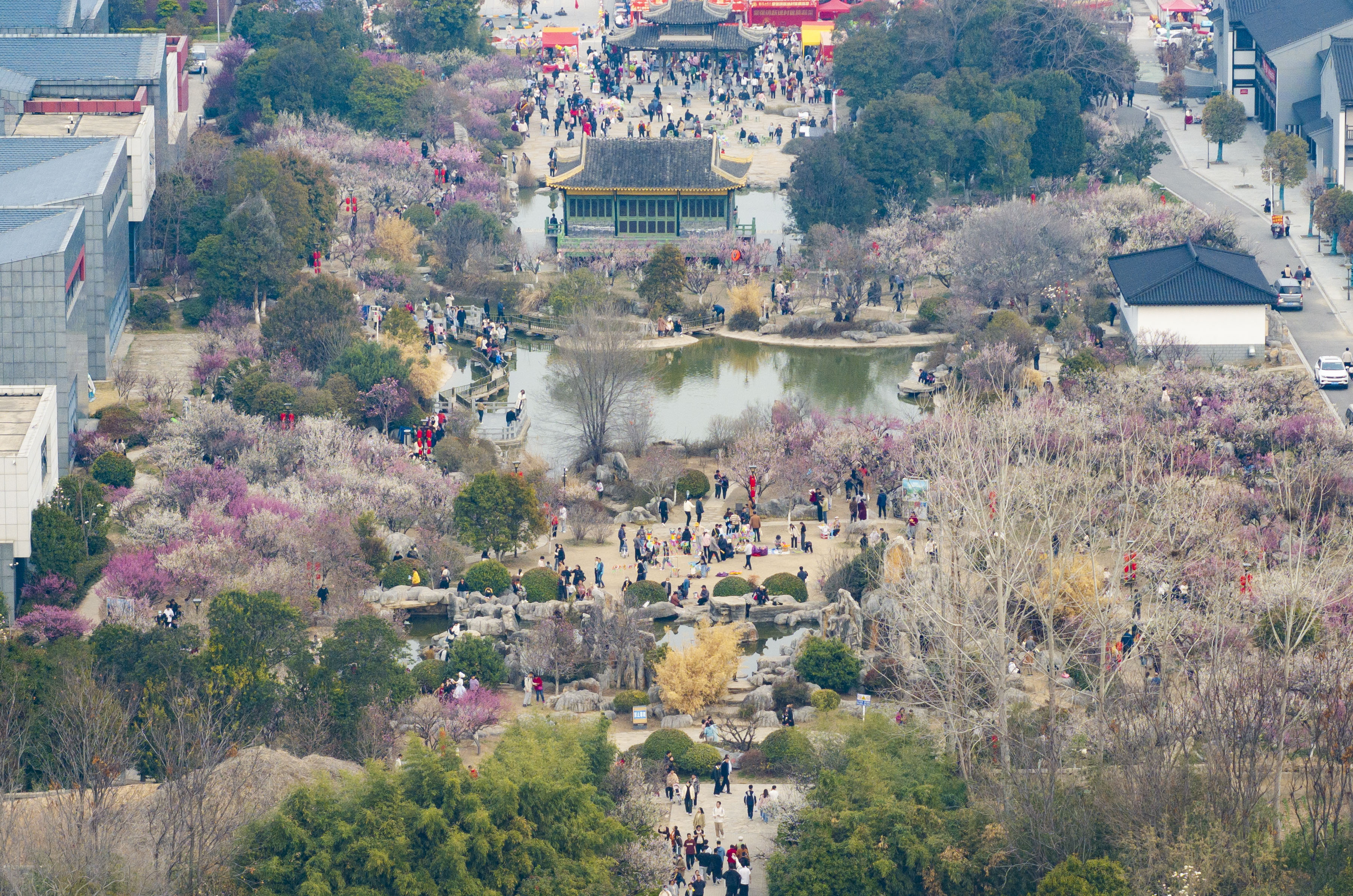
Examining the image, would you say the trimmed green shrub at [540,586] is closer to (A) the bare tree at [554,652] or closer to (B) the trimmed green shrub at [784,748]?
(A) the bare tree at [554,652]

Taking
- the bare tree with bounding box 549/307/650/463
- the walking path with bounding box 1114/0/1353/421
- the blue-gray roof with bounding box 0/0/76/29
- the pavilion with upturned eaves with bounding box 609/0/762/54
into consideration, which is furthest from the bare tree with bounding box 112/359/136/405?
the pavilion with upturned eaves with bounding box 609/0/762/54

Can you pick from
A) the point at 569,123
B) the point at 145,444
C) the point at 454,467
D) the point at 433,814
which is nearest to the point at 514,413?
the point at 454,467

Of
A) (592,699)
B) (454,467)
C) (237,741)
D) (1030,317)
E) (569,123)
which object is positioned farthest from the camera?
(569,123)

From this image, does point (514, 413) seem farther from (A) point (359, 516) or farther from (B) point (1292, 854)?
(B) point (1292, 854)

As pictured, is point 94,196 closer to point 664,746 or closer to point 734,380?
point 734,380

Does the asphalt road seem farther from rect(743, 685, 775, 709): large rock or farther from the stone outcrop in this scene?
rect(743, 685, 775, 709): large rock
